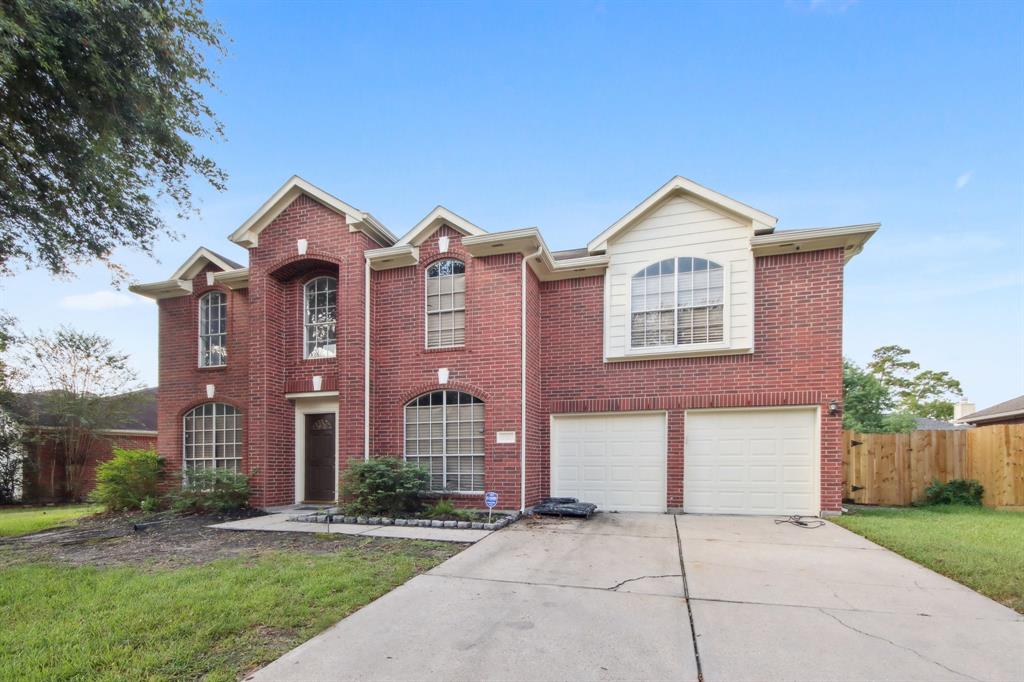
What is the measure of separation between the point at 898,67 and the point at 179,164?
45.4ft

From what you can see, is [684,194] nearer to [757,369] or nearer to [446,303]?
[757,369]

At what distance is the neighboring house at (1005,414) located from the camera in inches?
708

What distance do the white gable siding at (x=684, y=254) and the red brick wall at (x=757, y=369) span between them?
0.75ft

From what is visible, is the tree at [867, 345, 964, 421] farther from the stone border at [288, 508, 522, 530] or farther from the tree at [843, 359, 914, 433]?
the stone border at [288, 508, 522, 530]

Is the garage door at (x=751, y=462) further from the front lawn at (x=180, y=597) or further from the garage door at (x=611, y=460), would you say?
the front lawn at (x=180, y=597)

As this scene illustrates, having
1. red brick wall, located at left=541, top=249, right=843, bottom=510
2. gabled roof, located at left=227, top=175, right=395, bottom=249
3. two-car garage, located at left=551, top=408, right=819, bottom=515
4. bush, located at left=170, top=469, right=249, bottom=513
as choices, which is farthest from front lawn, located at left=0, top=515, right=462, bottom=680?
gabled roof, located at left=227, top=175, right=395, bottom=249

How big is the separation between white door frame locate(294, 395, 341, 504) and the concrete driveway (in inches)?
237

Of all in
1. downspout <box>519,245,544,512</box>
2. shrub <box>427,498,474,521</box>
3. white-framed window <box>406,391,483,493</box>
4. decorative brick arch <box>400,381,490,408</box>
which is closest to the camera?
shrub <box>427,498,474,521</box>

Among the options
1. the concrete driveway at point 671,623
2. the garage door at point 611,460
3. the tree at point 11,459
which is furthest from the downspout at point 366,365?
the tree at point 11,459

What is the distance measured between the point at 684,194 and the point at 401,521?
8.40 metres

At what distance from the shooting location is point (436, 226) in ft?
34.1

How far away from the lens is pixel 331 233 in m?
10.8

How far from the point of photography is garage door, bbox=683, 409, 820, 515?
9.34 metres

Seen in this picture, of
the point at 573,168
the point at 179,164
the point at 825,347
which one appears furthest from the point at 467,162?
the point at 825,347
